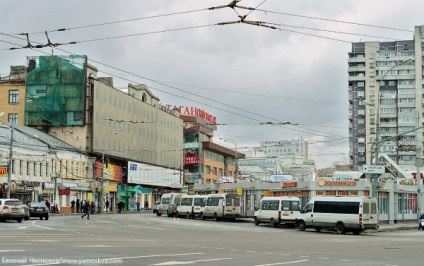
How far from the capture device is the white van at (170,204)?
6662cm

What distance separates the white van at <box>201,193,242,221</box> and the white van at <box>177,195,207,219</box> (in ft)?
5.76

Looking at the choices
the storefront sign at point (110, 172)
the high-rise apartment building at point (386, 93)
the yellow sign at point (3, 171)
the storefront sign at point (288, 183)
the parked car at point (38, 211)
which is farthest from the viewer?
the high-rise apartment building at point (386, 93)

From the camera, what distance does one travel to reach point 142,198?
10431 centimetres

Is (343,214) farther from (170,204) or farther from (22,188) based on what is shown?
(22,188)

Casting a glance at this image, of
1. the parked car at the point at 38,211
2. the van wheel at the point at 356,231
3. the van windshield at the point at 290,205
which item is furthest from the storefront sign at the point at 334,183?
the parked car at the point at 38,211

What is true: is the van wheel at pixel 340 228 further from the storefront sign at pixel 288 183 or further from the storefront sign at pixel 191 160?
the storefront sign at pixel 191 160

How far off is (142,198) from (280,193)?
4781 centimetres

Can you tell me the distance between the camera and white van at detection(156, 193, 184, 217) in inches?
2623

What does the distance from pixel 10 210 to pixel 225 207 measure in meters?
20.0

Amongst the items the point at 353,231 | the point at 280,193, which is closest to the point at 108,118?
the point at 280,193

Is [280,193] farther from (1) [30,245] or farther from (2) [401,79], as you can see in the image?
(2) [401,79]

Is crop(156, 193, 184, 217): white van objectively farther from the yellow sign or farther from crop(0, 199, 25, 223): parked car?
crop(0, 199, 25, 223): parked car

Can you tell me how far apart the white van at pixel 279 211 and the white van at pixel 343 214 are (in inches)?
193

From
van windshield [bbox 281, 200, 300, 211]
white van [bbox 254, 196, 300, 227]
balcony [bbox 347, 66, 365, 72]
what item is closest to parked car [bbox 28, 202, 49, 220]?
white van [bbox 254, 196, 300, 227]
